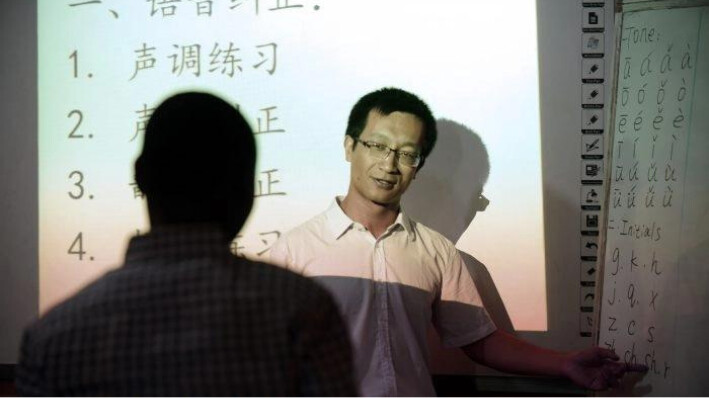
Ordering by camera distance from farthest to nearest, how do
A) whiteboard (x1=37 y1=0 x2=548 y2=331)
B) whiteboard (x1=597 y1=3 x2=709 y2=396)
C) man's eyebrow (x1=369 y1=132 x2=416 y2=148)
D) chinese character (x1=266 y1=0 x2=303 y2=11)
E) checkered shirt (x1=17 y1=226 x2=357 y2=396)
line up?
1. chinese character (x1=266 y1=0 x2=303 y2=11)
2. whiteboard (x1=37 y1=0 x2=548 y2=331)
3. man's eyebrow (x1=369 y1=132 x2=416 y2=148)
4. whiteboard (x1=597 y1=3 x2=709 y2=396)
5. checkered shirt (x1=17 y1=226 x2=357 y2=396)

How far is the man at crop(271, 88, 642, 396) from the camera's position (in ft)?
5.68

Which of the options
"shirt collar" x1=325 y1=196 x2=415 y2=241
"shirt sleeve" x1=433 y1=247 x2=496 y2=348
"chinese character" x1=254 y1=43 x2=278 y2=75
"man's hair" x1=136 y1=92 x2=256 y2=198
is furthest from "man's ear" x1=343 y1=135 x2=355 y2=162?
"man's hair" x1=136 y1=92 x2=256 y2=198

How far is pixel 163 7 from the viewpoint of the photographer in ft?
6.90

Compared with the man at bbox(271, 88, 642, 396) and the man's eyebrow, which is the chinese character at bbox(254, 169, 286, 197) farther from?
the man's eyebrow

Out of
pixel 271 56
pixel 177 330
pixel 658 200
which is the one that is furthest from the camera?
pixel 271 56

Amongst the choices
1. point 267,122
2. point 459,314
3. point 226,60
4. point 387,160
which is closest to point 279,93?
point 267,122

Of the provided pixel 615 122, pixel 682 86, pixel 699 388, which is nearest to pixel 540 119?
pixel 615 122

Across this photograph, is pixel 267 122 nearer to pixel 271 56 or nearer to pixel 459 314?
pixel 271 56

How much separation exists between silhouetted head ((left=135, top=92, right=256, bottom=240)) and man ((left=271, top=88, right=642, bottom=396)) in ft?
2.77

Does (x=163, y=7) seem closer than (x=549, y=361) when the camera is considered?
No

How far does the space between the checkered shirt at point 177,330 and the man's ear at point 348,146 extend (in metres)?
1.03

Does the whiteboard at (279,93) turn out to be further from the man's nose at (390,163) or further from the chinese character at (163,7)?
the man's nose at (390,163)

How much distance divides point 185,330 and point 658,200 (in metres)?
1.29

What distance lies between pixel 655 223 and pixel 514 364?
20.6 inches
